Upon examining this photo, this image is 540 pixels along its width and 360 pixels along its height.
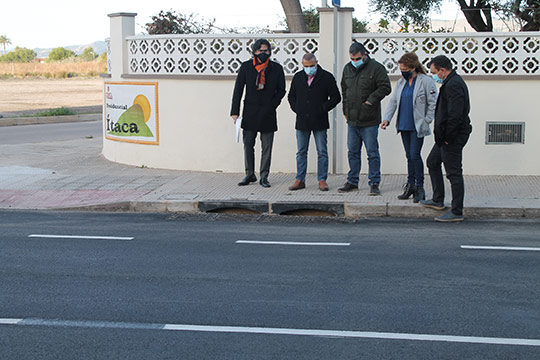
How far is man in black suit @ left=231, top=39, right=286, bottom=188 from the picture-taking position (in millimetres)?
11508

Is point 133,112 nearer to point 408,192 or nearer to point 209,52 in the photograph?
point 209,52

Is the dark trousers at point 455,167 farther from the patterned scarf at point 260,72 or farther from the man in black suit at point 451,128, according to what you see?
A: the patterned scarf at point 260,72

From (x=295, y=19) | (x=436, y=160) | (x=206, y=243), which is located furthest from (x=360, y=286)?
(x=295, y=19)

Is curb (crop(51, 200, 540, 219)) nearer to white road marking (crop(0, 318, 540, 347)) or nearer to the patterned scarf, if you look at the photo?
the patterned scarf

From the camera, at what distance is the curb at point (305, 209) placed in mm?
9883

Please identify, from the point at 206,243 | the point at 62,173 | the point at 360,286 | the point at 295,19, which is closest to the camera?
the point at 360,286

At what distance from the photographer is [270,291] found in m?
6.55

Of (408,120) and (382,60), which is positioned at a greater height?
(382,60)

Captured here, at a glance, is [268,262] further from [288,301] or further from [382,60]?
[382,60]

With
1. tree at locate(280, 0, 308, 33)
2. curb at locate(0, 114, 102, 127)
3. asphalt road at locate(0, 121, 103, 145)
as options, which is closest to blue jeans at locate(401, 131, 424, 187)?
tree at locate(280, 0, 308, 33)

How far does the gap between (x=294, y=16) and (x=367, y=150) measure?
6684mm

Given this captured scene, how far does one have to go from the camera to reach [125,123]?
1416 centimetres

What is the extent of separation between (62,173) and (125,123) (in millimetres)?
1470

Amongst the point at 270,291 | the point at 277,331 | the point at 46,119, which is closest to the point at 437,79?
the point at 270,291
